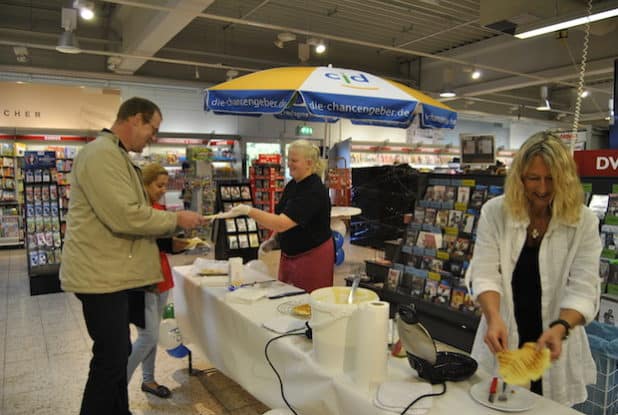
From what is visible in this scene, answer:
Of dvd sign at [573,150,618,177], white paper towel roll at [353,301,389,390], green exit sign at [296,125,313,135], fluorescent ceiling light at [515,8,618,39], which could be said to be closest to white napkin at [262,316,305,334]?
white paper towel roll at [353,301,389,390]

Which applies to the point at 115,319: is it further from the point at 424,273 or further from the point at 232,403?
the point at 424,273

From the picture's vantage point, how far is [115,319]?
6.94 ft

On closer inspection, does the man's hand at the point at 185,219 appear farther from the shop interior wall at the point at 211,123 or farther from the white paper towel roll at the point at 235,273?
the shop interior wall at the point at 211,123

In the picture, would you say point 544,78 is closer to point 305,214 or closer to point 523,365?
point 305,214

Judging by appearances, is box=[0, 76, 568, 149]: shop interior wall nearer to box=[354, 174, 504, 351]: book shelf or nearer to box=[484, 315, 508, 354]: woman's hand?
box=[354, 174, 504, 351]: book shelf

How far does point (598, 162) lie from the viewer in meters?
2.89

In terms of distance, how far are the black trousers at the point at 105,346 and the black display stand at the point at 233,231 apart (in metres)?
5.15

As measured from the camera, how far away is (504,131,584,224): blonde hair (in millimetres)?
1559

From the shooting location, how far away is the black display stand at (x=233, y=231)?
7.39 meters

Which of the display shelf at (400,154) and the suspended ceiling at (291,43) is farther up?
the suspended ceiling at (291,43)

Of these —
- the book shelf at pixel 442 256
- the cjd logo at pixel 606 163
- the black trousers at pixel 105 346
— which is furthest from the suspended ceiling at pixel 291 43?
the black trousers at pixel 105 346

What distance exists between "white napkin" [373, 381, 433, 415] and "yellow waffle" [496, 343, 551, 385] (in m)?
0.26

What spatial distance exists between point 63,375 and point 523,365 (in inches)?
140

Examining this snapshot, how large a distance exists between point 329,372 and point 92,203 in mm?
1286
